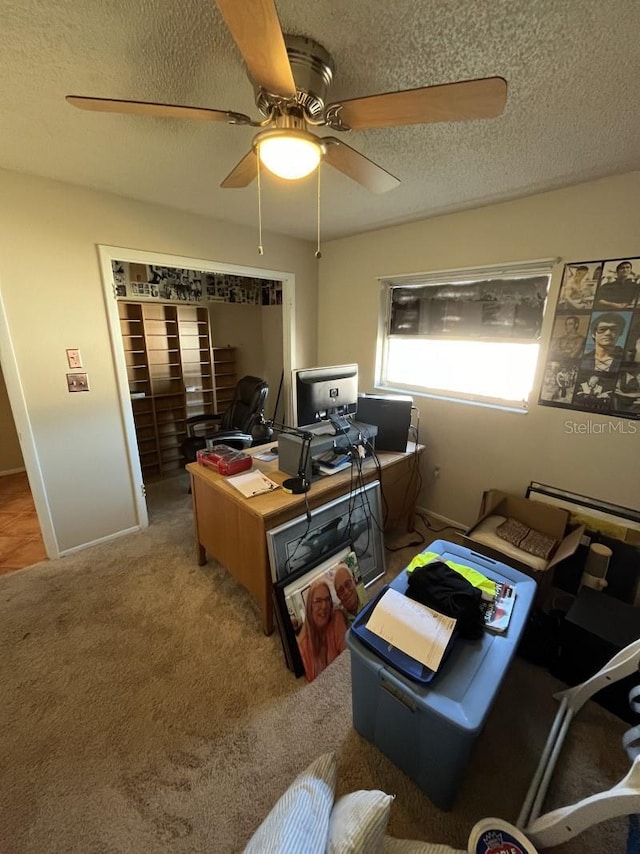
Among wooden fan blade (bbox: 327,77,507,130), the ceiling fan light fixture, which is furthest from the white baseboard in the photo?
wooden fan blade (bbox: 327,77,507,130)

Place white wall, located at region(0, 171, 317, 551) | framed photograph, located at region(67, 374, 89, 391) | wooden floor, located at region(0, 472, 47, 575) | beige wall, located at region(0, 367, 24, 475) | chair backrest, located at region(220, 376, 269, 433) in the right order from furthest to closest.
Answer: beige wall, located at region(0, 367, 24, 475) → chair backrest, located at region(220, 376, 269, 433) → wooden floor, located at region(0, 472, 47, 575) → framed photograph, located at region(67, 374, 89, 391) → white wall, located at region(0, 171, 317, 551)

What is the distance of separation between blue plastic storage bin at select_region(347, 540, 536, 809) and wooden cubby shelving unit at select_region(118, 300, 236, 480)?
127 inches

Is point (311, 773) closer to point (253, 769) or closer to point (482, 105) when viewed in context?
point (253, 769)

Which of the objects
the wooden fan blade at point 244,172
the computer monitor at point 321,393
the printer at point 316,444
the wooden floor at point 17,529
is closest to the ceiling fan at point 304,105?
the wooden fan blade at point 244,172

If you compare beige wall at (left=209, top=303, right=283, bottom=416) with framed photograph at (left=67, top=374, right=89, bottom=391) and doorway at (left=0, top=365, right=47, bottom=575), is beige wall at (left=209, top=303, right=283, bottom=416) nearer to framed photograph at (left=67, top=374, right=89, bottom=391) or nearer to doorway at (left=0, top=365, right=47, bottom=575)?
framed photograph at (left=67, top=374, right=89, bottom=391)

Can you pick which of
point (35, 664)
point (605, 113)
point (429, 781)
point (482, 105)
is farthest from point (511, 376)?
point (35, 664)

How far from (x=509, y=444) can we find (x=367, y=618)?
1.73m

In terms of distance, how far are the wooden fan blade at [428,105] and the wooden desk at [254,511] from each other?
60.1 inches

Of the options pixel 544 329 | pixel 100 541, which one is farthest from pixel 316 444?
pixel 100 541

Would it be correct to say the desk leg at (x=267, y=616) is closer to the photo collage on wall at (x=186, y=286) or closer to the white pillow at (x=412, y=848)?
the white pillow at (x=412, y=848)

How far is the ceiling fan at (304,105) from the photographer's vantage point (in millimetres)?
849

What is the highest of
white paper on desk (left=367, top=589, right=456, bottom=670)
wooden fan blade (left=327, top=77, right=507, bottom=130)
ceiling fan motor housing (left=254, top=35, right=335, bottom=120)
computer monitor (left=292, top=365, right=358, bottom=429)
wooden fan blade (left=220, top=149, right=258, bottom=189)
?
ceiling fan motor housing (left=254, top=35, right=335, bottom=120)

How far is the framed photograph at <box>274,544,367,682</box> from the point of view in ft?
5.16

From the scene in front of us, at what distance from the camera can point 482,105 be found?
3.02 ft
